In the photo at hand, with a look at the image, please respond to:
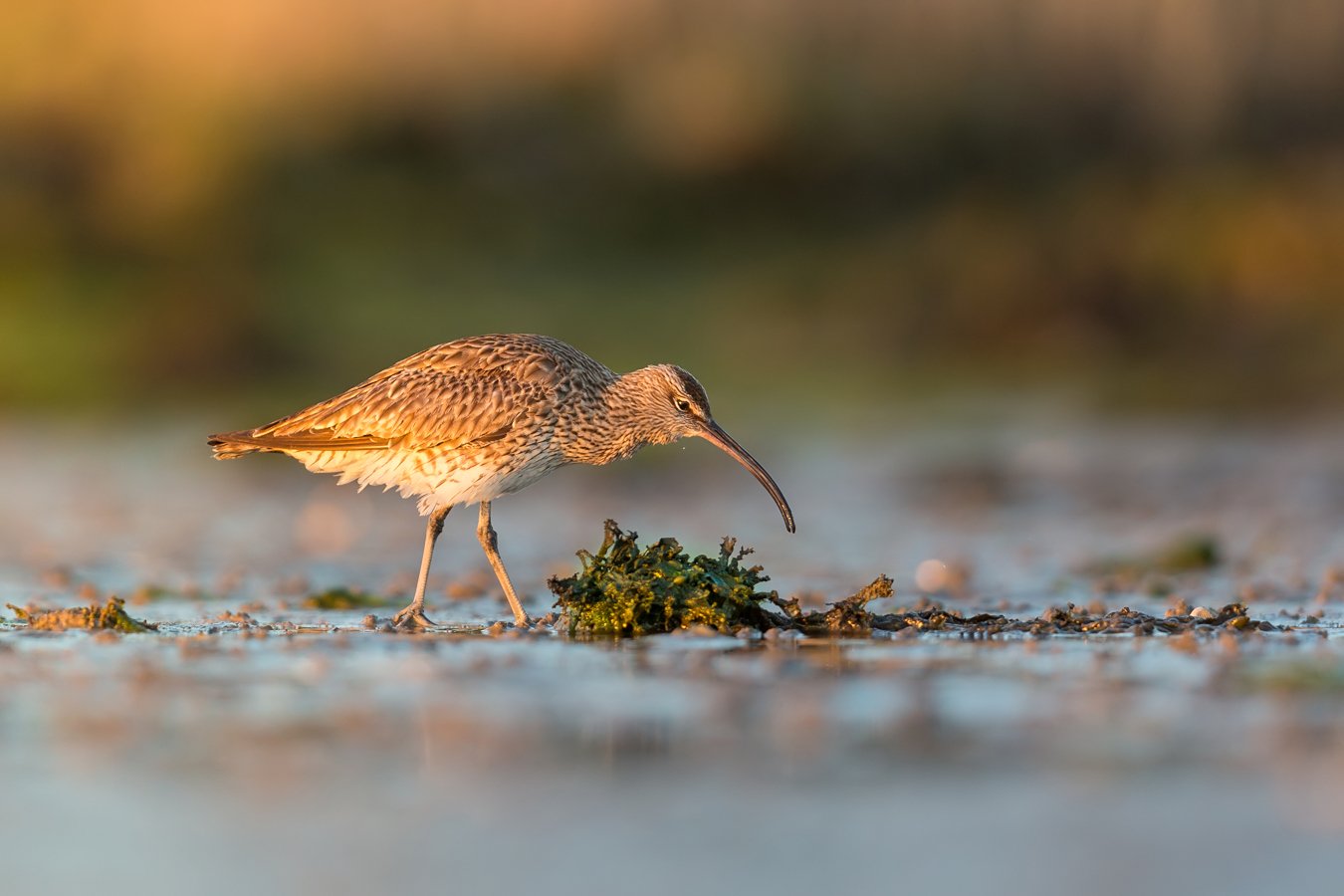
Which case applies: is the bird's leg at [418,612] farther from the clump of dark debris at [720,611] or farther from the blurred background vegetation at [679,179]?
the blurred background vegetation at [679,179]

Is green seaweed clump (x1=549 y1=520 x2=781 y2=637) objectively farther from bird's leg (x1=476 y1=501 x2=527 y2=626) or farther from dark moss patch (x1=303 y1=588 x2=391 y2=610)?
dark moss patch (x1=303 y1=588 x2=391 y2=610)

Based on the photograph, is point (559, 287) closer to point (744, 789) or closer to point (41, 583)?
point (41, 583)

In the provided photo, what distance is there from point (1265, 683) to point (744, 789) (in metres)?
2.78

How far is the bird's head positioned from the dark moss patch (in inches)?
75.5

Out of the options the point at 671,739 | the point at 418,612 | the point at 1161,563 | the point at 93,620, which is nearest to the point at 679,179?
the point at 1161,563

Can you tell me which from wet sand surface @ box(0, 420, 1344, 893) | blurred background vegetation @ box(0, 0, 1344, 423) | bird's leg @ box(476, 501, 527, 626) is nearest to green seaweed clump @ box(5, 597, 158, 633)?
wet sand surface @ box(0, 420, 1344, 893)

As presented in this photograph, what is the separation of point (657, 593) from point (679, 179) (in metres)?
22.1

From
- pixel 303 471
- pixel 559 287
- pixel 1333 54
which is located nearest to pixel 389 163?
pixel 559 287

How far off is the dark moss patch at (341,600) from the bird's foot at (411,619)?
109cm

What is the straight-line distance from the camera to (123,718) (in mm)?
7059

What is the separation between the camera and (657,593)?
31.0 ft

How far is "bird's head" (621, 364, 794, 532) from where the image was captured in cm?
1120

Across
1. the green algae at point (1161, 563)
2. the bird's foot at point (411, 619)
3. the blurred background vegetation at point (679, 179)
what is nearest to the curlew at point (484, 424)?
the bird's foot at point (411, 619)

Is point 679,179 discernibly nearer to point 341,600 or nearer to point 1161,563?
point 1161,563
